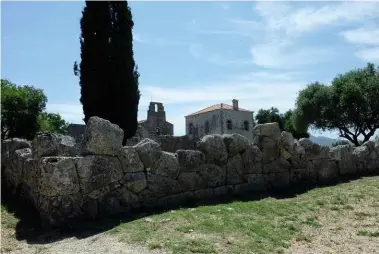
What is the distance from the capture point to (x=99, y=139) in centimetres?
758

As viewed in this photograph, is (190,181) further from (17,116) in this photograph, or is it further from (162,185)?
(17,116)

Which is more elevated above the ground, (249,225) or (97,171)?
(97,171)

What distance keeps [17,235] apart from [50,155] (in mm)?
1645

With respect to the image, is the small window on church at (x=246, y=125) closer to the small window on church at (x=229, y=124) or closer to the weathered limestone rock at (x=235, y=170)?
the small window on church at (x=229, y=124)

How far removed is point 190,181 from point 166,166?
2.43ft

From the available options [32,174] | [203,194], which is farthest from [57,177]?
[203,194]

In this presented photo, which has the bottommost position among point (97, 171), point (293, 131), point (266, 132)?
point (97, 171)

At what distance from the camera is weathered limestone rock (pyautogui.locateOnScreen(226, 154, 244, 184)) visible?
9750 millimetres

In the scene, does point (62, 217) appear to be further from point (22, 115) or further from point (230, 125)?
point (230, 125)

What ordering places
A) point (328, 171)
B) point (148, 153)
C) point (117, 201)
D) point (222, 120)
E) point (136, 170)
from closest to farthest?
point (117, 201), point (136, 170), point (148, 153), point (328, 171), point (222, 120)

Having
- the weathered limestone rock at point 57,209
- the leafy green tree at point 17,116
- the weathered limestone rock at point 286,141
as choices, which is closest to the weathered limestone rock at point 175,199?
the weathered limestone rock at point 57,209

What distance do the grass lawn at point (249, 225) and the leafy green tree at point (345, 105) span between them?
23.6 metres

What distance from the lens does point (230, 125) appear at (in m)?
53.1

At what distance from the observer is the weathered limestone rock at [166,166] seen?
8500 millimetres
